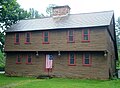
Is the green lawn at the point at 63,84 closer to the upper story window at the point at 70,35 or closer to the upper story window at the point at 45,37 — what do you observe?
the upper story window at the point at 70,35

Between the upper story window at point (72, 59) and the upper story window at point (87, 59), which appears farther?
the upper story window at point (72, 59)

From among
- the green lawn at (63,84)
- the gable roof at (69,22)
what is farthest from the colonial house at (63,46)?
the green lawn at (63,84)

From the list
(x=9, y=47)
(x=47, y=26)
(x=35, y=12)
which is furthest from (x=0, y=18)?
(x=35, y=12)

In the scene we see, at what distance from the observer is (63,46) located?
27.4 meters

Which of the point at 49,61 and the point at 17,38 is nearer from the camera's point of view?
the point at 49,61

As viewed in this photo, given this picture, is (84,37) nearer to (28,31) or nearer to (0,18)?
(28,31)

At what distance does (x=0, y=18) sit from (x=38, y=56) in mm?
12129

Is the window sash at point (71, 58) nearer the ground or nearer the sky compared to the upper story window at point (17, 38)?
nearer the ground

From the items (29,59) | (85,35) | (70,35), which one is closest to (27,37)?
(29,59)

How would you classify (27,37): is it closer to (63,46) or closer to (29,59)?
(29,59)

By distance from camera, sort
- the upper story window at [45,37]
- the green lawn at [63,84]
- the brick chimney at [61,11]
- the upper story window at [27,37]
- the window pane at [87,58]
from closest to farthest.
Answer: the green lawn at [63,84] < the window pane at [87,58] < the upper story window at [45,37] < the upper story window at [27,37] < the brick chimney at [61,11]

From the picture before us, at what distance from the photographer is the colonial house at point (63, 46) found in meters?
25.6

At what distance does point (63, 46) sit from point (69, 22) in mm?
3577

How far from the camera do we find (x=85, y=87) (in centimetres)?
1852
